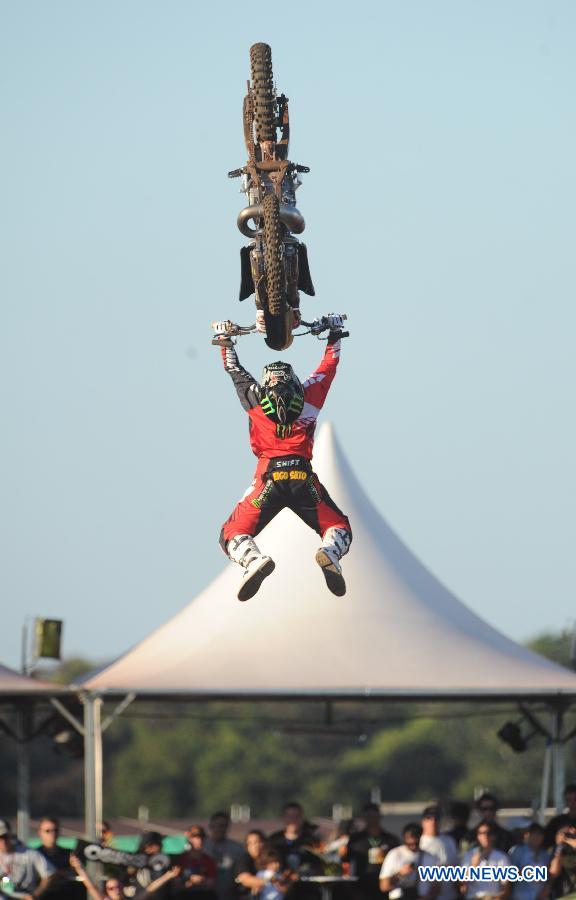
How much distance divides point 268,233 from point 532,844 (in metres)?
7.73

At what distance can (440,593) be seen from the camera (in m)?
22.1

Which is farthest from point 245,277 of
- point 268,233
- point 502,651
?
point 502,651

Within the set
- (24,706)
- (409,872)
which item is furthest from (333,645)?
(24,706)

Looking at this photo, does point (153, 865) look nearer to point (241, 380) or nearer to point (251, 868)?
point (251, 868)

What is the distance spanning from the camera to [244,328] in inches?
584

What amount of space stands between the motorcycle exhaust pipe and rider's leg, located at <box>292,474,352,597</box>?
200cm

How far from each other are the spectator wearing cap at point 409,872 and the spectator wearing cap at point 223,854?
153 cm

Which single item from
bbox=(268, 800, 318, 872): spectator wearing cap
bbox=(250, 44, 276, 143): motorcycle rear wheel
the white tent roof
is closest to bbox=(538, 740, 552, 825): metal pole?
the white tent roof

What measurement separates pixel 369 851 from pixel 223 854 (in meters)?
1.51

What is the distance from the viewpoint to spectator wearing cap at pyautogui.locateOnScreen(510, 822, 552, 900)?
→ 18516mm

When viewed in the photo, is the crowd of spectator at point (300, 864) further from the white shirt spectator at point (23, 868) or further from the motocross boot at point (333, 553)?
the motocross boot at point (333, 553)

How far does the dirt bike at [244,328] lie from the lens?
14.9m

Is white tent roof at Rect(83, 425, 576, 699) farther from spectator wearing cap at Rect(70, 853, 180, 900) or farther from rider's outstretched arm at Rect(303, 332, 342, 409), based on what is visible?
rider's outstretched arm at Rect(303, 332, 342, 409)

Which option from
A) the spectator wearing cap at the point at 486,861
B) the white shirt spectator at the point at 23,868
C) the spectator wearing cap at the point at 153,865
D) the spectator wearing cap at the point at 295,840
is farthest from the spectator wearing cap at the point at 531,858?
the white shirt spectator at the point at 23,868
